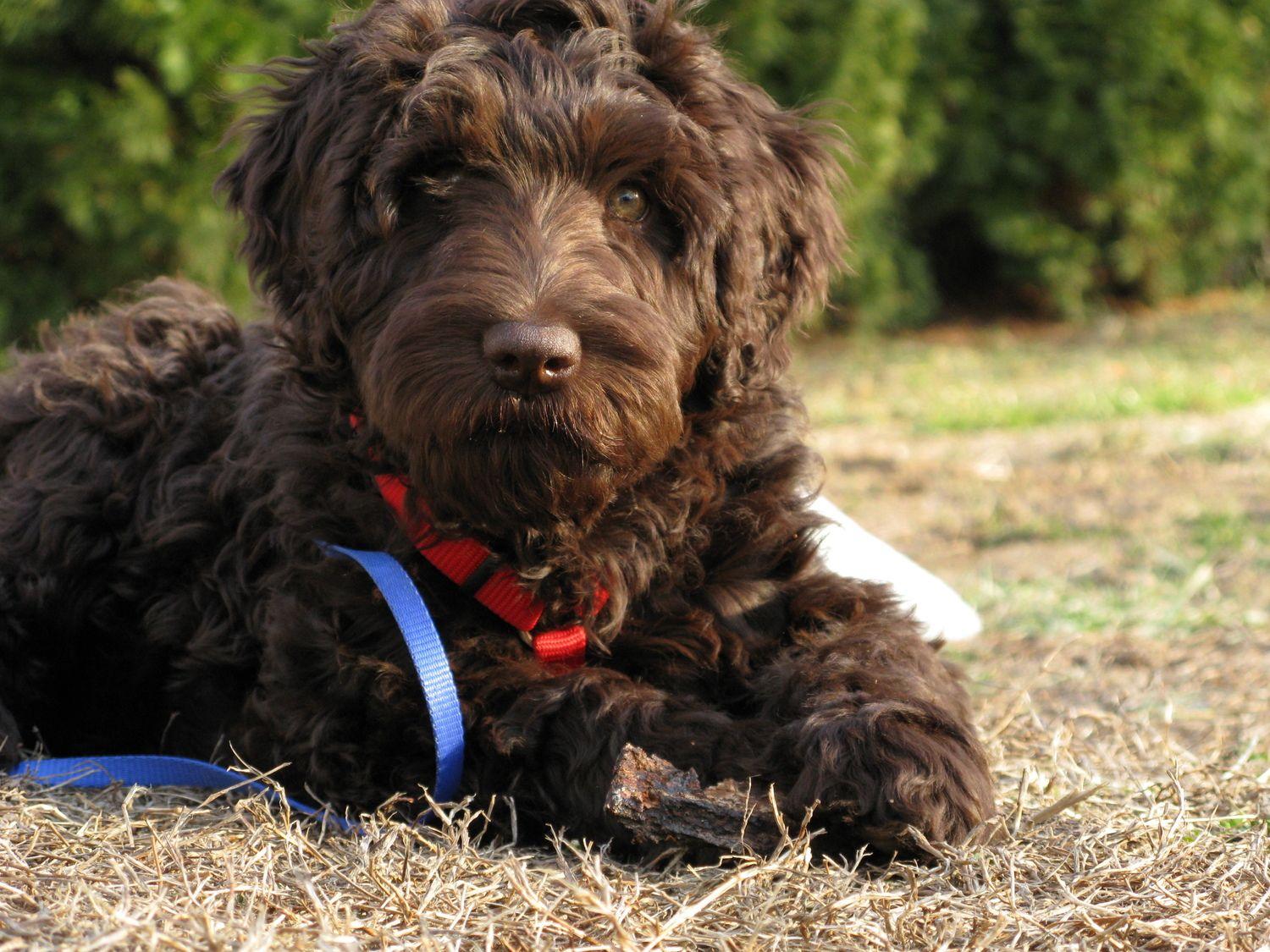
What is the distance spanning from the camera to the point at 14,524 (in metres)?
3.60

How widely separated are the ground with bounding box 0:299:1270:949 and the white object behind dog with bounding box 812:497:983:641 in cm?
19

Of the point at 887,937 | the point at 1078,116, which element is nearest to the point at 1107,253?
the point at 1078,116

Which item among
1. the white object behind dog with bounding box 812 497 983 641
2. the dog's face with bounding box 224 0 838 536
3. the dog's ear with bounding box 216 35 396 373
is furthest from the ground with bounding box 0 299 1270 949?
the dog's ear with bounding box 216 35 396 373

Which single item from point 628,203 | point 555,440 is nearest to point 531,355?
point 555,440

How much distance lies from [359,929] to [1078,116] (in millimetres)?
10117

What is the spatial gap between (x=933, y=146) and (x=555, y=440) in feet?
29.2

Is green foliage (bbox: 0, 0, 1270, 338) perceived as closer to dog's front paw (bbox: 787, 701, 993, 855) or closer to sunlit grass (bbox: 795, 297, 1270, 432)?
sunlit grass (bbox: 795, 297, 1270, 432)

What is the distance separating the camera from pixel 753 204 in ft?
9.75

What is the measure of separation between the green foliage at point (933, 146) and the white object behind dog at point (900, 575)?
4223mm

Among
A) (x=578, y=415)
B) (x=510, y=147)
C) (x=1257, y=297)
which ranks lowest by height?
(x=1257, y=297)

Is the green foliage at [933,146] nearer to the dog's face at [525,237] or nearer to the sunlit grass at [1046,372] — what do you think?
the sunlit grass at [1046,372]

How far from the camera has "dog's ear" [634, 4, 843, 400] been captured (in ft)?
9.55

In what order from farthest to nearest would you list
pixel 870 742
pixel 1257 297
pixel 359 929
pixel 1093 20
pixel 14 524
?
pixel 1257 297
pixel 1093 20
pixel 14 524
pixel 870 742
pixel 359 929

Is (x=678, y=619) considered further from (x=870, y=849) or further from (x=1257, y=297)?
(x=1257, y=297)
